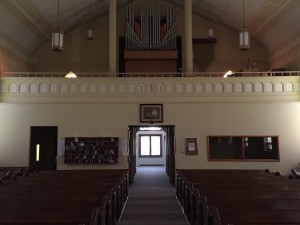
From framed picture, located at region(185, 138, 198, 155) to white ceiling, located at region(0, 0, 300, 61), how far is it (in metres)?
5.39

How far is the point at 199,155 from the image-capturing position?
35.5ft

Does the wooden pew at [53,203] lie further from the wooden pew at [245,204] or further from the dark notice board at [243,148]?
the dark notice board at [243,148]

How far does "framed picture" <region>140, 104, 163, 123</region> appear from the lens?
428 inches

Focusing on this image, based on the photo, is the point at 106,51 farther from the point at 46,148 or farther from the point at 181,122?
the point at 181,122

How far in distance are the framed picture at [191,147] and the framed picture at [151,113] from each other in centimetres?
113

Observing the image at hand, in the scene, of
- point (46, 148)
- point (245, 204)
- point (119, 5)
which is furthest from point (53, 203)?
point (119, 5)

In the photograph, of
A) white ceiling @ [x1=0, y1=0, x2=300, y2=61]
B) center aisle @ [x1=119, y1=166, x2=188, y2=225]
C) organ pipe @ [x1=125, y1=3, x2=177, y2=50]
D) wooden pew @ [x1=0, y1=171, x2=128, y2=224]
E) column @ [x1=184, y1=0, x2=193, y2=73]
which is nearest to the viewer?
wooden pew @ [x1=0, y1=171, x2=128, y2=224]

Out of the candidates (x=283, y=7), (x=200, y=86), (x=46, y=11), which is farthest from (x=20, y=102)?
(x=283, y=7)

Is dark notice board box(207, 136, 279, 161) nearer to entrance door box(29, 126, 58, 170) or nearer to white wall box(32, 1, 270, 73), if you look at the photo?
white wall box(32, 1, 270, 73)

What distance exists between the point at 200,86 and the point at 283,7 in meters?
3.88

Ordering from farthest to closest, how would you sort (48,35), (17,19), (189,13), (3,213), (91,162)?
(48,35)
(189,13)
(17,19)
(91,162)
(3,213)

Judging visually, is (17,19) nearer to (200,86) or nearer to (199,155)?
(200,86)

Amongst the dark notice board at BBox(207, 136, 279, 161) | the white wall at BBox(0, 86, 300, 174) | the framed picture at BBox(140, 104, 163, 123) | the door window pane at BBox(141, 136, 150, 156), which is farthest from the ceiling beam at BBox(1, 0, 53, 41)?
the door window pane at BBox(141, 136, 150, 156)

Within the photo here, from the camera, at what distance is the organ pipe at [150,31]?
44.1 ft
